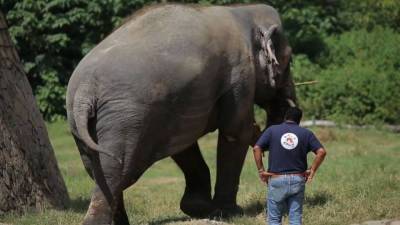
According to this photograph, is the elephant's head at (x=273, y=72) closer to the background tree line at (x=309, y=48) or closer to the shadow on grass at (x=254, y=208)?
the shadow on grass at (x=254, y=208)

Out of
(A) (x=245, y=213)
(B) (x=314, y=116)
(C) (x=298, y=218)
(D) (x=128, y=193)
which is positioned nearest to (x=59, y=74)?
(B) (x=314, y=116)

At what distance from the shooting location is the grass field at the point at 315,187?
30.0 ft

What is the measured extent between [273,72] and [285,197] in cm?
224

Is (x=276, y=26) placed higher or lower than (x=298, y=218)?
higher

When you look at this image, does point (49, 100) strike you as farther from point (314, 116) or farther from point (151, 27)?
point (151, 27)

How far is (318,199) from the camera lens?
10.1 m

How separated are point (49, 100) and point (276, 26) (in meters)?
14.0

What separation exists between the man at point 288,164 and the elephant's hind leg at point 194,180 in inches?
78.9

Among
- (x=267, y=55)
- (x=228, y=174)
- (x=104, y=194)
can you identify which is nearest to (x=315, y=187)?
(x=228, y=174)

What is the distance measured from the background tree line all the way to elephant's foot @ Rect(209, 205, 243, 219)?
1188cm

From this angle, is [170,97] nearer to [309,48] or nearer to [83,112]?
[83,112]

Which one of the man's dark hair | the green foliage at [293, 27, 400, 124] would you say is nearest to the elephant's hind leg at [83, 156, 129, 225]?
the man's dark hair

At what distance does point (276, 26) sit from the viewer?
9633 mm

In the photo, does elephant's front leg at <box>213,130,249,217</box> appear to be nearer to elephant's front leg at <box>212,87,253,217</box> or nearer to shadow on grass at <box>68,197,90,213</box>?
elephant's front leg at <box>212,87,253,217</box>
